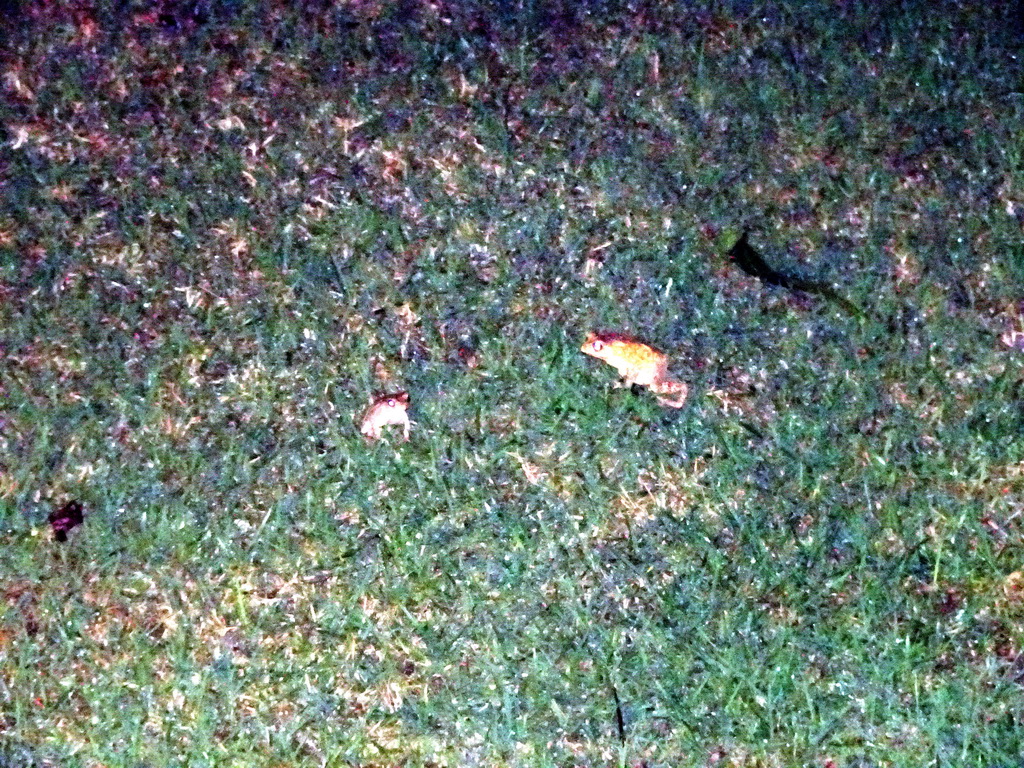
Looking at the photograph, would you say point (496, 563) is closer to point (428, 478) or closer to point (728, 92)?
point (428, 478)

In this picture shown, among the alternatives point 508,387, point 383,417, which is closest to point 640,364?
point 508,387

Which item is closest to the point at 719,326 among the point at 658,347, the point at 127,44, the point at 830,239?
the point at 658,347

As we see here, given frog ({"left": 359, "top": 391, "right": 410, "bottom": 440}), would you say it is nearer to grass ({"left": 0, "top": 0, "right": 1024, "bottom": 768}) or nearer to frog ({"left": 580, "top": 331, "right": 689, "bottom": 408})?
grass ({"left": 0, "top": 0, "right": 1024, "bottom": 768})

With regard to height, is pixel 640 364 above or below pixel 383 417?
above

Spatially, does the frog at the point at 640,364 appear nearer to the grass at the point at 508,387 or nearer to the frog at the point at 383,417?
the grass at the point at 508,387

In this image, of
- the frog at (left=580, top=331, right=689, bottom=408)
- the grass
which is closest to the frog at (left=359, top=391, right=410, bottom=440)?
the grass

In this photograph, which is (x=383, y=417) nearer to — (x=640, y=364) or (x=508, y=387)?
(x=508, y=387)
